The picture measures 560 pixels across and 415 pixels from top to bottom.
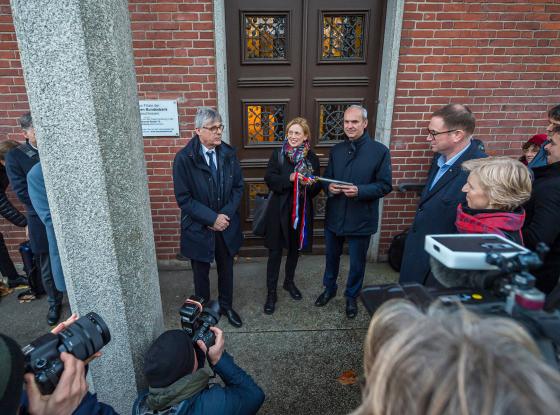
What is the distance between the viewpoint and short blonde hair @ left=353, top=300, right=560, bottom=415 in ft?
2.03

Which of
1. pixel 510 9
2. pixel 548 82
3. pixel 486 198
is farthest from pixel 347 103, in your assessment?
pixel 486 198

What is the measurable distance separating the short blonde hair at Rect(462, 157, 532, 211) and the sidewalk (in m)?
1.75

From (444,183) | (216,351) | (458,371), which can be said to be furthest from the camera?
(444,183)

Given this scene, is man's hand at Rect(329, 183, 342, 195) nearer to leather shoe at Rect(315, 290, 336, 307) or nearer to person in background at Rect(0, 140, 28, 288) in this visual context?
leather shoe at Rect(315, 290, 336, 307)

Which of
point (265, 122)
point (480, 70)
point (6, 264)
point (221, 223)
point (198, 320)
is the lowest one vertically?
point (6, 264)

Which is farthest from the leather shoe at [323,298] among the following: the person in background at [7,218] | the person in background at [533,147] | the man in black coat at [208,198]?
the person in background at [7,218]

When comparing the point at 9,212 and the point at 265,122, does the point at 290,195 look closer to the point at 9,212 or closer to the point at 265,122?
the point at 265,122

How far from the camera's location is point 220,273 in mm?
3455

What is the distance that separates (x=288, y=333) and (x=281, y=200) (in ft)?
4.13

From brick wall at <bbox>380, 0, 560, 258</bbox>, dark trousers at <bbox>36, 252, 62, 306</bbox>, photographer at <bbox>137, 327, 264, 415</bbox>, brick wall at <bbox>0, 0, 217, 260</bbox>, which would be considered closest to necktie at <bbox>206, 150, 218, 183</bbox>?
brick wall at <bbox>0, 0, 217, 260</bbox>

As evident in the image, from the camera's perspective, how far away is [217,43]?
12.3 feet

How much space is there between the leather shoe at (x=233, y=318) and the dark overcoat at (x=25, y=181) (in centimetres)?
178

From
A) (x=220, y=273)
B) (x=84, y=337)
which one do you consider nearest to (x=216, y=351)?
(x=84, y=337)

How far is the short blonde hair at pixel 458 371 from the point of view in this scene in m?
0.62
